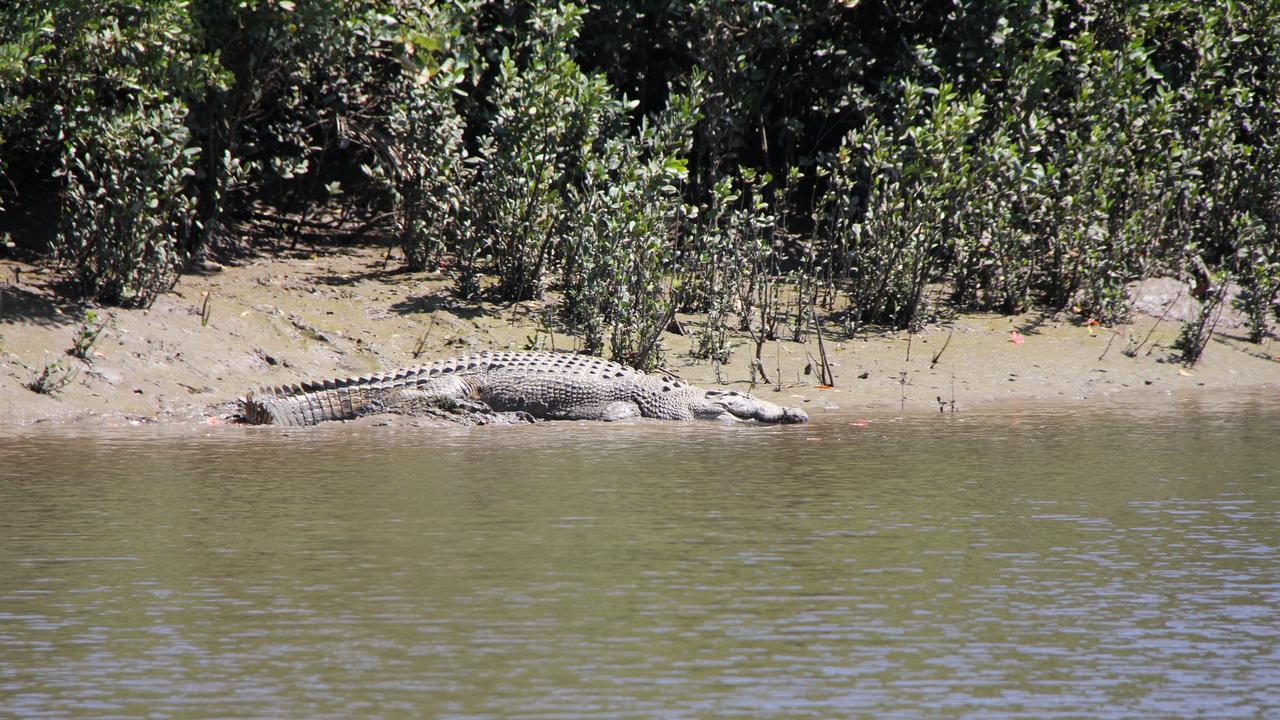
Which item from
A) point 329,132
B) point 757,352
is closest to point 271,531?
point 757,352

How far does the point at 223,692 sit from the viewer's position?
411 cm

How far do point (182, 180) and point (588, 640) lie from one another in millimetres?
9207

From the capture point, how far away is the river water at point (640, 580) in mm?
4145

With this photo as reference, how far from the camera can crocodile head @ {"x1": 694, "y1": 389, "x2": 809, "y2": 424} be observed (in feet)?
34.9

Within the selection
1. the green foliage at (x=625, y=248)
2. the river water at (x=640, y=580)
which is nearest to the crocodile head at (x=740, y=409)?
the green foliage at (x=625, y=248)

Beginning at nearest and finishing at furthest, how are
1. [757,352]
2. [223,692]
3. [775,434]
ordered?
1. [223,692]
2. [775,434]
3. [757,352]

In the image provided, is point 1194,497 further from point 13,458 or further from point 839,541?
point 13,458

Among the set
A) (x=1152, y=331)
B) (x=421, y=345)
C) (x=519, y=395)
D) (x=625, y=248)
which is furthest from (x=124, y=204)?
(x=1152, y=331)

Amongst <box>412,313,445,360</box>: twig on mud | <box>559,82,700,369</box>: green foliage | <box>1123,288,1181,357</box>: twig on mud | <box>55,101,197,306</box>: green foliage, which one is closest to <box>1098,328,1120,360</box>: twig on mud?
<box>1123,288,1181,357</box>: twig on mud

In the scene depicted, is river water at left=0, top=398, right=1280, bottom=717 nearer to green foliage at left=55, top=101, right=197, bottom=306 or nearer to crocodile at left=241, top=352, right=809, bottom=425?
crocodile at left=241, top=352, right=809, bottom=425

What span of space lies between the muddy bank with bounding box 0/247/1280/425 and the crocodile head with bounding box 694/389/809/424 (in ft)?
1.93

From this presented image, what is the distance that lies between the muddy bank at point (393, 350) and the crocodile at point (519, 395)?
65cm

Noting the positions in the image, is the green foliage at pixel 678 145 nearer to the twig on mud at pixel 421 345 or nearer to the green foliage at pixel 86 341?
the green foliage at pixel 86 341

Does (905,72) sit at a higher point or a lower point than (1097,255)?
higher
